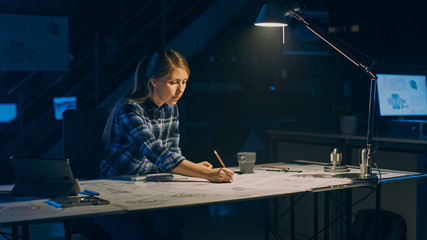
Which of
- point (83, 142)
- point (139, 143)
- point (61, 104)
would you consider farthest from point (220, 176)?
point (61, 104)

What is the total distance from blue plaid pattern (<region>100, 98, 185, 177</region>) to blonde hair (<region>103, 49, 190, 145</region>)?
0.03 metres

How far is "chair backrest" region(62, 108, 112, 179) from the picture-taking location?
284cm

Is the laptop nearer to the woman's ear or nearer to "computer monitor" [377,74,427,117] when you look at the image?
the woman's ear

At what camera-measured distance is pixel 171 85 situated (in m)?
2.60

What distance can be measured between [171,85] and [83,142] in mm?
596

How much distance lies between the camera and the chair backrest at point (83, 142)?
284 cm

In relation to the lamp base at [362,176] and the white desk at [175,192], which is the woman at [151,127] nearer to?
the white desk at [175,192]

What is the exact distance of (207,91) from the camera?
21.0 ft

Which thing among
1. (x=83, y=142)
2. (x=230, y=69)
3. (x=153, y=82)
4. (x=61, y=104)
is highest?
(x=230, y=69)

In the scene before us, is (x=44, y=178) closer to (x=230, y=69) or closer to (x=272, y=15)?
(x=272, y=15)

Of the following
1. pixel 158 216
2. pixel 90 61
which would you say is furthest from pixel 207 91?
pixel 158 216

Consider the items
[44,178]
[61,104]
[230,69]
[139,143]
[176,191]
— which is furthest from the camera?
[230,69]

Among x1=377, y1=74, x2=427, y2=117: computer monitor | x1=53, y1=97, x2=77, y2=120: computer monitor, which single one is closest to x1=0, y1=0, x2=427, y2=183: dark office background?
x1=53, y1=97, x2=77, y2=120: computer monitor

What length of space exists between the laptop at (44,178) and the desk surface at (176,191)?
0.06 metres
